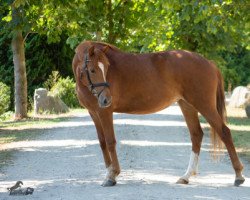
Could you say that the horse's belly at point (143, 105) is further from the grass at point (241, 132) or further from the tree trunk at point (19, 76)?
the tree trunk at point (19, 76)

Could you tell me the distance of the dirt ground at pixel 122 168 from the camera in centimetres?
926

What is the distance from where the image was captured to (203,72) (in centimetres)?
1023

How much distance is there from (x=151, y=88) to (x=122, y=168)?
221 cm

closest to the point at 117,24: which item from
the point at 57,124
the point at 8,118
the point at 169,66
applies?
the point at 57,124

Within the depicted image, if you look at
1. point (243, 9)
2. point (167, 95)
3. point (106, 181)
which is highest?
point (243, 9)

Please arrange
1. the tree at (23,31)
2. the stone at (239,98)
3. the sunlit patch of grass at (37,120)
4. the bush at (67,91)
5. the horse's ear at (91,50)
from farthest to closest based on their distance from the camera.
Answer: the bush at (67,91) < the stone at (239,98) < the sunlit patch of grass at (37,120) < the tree at (23,31) < the horse's ear at (91,50)

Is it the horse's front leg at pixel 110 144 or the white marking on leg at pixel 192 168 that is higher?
the horse's front leg at pixel 110 144

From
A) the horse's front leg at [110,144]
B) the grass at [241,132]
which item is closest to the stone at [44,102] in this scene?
the grass at [241,132]

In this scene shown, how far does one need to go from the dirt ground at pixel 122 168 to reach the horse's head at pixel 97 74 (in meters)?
1.32

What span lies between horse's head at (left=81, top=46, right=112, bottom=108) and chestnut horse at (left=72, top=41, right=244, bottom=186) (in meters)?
0.04

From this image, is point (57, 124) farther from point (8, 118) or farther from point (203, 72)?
point (203, 72)

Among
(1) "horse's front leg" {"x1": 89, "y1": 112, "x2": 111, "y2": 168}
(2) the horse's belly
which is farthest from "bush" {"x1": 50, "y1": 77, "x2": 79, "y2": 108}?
(2) the horse's belly

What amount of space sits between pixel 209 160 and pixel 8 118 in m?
15.1

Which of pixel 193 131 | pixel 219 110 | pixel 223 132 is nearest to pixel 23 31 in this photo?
pixel 193 131
